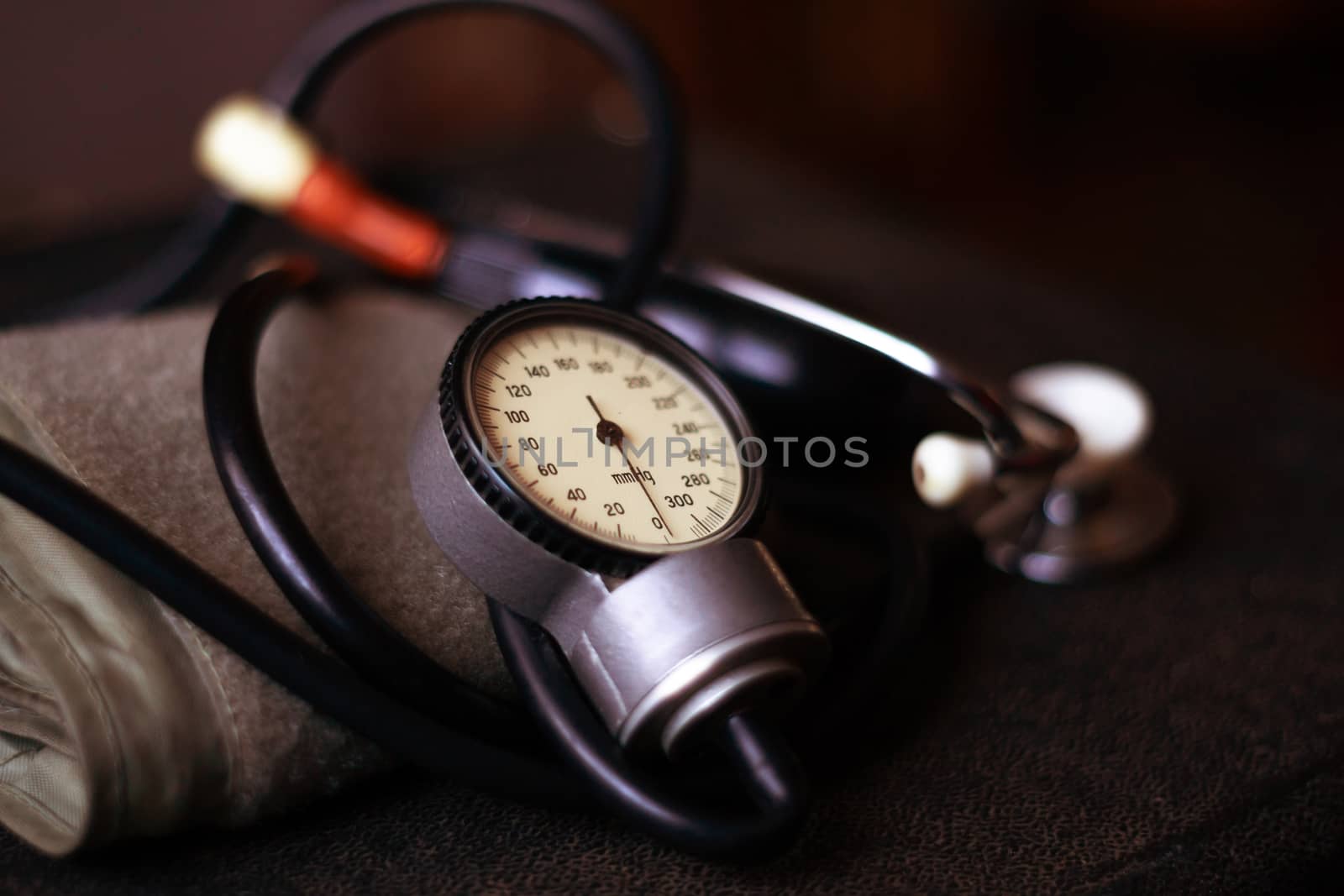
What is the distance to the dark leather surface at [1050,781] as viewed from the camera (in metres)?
0.34

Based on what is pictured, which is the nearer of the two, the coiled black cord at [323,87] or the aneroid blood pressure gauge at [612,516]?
the aneroid blood pressure gauge at [612,516]

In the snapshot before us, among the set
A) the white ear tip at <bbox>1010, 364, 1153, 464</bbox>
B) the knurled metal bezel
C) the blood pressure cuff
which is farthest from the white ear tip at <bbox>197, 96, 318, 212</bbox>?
the white ear tip at <bbox>1010, 364, 1153, 464</bbox>

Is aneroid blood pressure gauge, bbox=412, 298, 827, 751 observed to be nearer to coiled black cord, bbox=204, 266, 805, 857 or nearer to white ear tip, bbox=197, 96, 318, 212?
coiled black cord, bbox=204, 266, 805, 857

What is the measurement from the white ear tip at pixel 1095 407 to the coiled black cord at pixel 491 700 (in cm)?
24

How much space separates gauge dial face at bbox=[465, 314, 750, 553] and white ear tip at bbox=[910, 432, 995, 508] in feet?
0.31

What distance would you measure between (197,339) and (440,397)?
0.47 feet

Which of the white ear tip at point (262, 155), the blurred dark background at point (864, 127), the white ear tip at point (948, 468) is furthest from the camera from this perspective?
the blurred dark background at point (864, 127)

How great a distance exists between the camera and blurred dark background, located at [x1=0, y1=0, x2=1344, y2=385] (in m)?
0.86

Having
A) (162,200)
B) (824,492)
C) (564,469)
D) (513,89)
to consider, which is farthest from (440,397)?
(513,89)

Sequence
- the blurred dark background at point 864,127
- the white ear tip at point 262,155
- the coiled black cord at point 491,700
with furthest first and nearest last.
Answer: the blurred dark background at point 864,127 < the white ear tip at point 262,155 < the coiled black cord at point 491,700

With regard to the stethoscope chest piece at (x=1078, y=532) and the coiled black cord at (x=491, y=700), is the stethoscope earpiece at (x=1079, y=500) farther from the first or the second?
the coiled black cord at (x=491, y=700)

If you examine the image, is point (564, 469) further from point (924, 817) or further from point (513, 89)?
point (513, 89)

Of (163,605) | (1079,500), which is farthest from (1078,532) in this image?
(163,605)

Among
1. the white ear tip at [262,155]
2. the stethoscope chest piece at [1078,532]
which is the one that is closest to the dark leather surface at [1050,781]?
the stethoscope chest piece at [1078,532]
